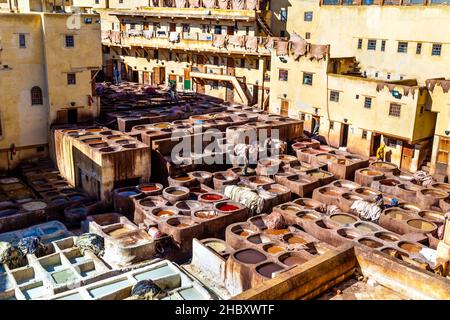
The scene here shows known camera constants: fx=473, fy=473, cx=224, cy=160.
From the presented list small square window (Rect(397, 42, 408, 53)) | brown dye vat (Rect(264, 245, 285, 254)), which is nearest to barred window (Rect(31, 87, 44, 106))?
brown dye vat (Rect(264, 245, 285, 254))

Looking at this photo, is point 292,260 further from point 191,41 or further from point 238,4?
point 191,41

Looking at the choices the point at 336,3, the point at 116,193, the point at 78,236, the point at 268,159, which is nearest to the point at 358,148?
the point at 268,159

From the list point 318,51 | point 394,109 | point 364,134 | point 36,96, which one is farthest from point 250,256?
point 318,51

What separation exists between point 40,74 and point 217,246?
18.4 meters

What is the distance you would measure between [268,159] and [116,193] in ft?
38.0

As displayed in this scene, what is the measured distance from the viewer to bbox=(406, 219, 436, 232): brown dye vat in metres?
25.3

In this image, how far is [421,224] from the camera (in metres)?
25.7

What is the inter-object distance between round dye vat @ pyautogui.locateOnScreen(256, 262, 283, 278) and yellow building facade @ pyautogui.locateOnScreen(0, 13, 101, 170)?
20.4m

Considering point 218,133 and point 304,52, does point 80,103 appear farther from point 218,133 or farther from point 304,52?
point 304,52

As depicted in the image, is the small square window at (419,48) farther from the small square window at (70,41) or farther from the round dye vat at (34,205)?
the round dye vat at (34,205)

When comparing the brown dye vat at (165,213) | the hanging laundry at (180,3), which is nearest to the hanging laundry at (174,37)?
the hanging laundry at (180,3)

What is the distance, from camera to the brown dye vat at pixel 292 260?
70.3ft

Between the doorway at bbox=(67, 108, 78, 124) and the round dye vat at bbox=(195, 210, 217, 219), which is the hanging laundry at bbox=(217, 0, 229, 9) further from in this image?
the round dye vat at bbox=(195, 210, 217, 219)

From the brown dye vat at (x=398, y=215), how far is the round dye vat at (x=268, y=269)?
341 inches
